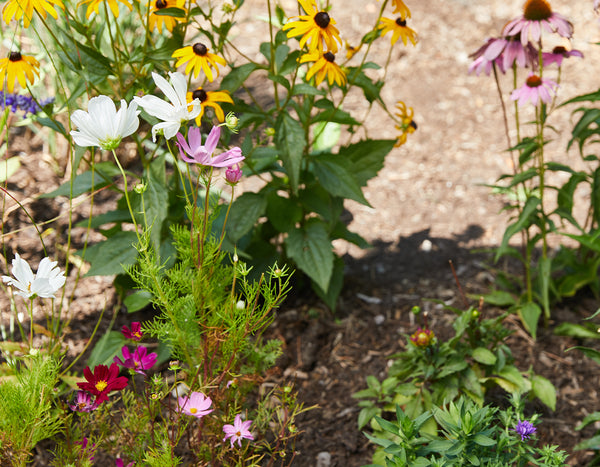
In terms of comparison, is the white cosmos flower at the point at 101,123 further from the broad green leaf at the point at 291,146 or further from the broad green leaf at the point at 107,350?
the broad green leaf at the point at 107,350

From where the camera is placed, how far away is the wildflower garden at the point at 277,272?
Result: 3.99ft

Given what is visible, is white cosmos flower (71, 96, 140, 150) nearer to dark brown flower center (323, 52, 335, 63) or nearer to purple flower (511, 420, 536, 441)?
dark brown flower center (323, 52, 335, 63)

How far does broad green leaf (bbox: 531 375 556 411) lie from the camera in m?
1.65

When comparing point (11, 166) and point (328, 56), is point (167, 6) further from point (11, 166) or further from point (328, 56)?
point (11, 166)

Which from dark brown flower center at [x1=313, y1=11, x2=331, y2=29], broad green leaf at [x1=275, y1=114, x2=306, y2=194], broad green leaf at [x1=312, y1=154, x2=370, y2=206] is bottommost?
broad green leaf at [x1=312, y1=154, x2=370, y2=206]

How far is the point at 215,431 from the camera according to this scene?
1340mm

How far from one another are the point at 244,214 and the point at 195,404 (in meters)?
0.74

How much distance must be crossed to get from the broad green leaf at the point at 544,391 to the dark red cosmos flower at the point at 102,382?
1.17 meters

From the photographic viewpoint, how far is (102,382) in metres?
1.18

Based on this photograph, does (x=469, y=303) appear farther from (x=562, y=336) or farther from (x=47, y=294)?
(x=47, y=294)

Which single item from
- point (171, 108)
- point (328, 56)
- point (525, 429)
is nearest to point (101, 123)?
point (171, 108)

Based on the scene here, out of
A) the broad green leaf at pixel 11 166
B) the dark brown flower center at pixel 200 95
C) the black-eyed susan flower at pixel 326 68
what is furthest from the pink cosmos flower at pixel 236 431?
the broad green leaf at pixel 11 166

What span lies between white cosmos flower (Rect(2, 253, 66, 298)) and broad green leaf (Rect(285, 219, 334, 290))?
797 millimetres

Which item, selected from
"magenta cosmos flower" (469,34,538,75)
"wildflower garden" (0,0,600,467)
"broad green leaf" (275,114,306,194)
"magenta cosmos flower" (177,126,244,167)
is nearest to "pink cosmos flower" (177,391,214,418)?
"wildflower garden" (0,0,600,467)
